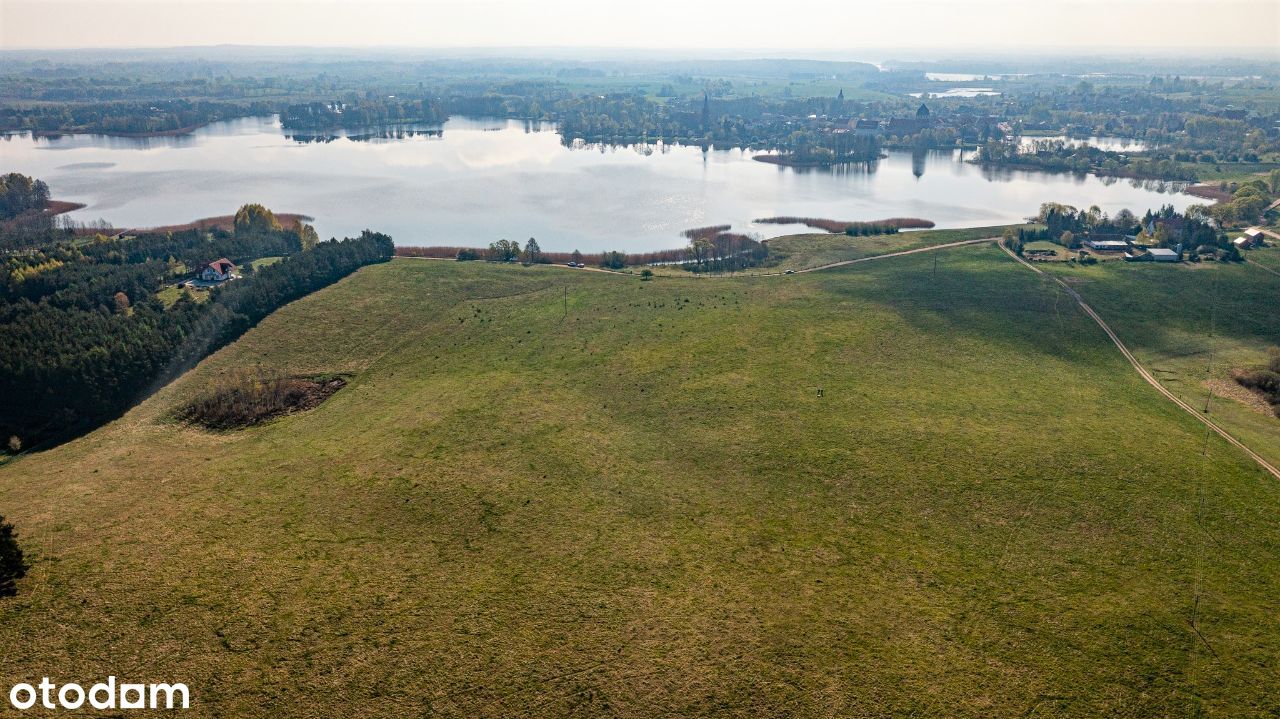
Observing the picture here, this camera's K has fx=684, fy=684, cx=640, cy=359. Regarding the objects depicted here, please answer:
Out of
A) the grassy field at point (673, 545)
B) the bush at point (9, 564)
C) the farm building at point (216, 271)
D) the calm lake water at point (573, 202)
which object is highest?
the calm lake water at point (573, 202)

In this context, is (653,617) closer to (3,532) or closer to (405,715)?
(405,715)

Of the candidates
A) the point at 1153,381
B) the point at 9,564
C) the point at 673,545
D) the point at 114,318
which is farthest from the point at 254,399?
the point at 1153,381

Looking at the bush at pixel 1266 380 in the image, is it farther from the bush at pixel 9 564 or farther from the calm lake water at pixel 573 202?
the calm lake water at pixel 573 202

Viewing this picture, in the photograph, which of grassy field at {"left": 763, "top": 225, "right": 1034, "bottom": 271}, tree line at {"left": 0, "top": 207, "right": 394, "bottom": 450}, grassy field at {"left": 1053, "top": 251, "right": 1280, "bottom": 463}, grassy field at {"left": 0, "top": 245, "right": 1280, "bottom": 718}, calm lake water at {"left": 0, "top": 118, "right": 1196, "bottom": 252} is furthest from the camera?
calm lake water at {"left": 0, "top": 118, "right": 1196, "bottom": 252}

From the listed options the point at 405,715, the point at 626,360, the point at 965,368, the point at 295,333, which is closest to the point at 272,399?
the point at 295,333

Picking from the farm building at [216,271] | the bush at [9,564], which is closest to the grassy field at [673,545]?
the bush at [9,564]

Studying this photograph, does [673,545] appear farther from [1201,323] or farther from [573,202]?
[573,202]

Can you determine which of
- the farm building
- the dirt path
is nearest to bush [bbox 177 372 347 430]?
the farm building

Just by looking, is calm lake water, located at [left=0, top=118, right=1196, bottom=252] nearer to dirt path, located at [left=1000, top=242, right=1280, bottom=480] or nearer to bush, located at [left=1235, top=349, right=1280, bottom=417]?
dirt path, located at [left=1000, top=242, right=1280, bottom=480]
